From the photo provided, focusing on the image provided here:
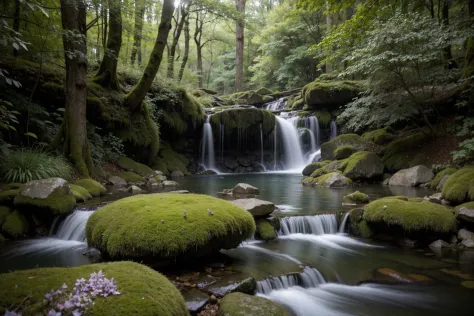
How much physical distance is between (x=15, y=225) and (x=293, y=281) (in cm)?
528

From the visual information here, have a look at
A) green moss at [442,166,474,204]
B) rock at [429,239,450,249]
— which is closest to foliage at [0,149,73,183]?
rock at [429,239,450,249]

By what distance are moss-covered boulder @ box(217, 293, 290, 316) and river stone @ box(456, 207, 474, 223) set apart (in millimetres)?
4357

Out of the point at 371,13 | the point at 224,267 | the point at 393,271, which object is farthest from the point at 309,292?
the point at 371,13

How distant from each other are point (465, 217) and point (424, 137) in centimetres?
898

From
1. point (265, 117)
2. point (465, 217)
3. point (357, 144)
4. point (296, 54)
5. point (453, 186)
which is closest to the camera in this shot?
point (465, 217)

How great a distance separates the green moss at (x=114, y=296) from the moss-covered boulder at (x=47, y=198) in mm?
4451

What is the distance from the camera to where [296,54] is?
27.0 m

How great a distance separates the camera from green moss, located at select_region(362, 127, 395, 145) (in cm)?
1505

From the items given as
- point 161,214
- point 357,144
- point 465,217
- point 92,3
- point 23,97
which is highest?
point 92,3

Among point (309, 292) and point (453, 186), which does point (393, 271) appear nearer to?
point (309, 292)

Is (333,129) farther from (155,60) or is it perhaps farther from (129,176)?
(129,176)

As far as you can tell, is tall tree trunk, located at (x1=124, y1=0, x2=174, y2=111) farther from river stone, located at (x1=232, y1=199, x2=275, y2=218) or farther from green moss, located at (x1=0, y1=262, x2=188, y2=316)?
green moss, located at (x1=0, y1=262, x2=188, y2=316)

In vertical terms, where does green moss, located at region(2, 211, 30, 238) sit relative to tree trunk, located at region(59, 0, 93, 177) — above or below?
below

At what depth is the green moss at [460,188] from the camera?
664 centimetres
